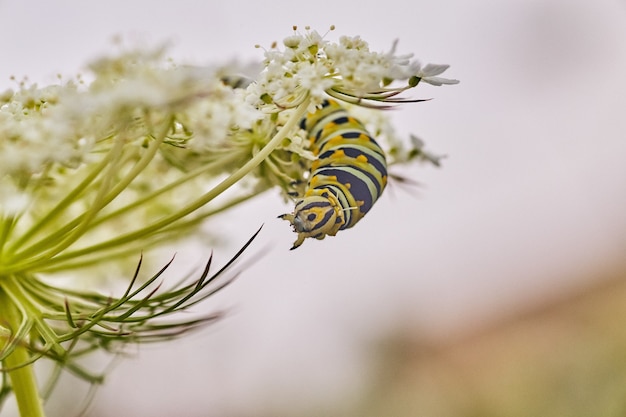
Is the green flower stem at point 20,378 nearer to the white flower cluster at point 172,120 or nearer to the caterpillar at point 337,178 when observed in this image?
the white flower cluster at point 172,120

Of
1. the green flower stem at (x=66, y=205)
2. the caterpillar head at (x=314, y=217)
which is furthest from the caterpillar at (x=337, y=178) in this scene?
the green flower stem at (x=66, y=205)

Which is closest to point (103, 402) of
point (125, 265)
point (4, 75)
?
point (4, 75)

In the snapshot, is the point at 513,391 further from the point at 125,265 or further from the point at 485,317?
the point at 125,265

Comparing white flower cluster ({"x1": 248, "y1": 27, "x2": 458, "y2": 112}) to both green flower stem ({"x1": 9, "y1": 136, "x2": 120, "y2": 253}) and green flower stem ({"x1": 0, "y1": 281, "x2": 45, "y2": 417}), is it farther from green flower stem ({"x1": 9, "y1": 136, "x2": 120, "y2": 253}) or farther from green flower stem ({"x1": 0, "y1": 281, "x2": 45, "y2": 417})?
green flower stem ({"x1": 0, "y1": 281, "x2": 45, "y2": 417})

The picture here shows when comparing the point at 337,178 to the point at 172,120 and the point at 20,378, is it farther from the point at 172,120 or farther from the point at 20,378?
the point at 20,378

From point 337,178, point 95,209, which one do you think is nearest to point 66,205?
point 95,209
